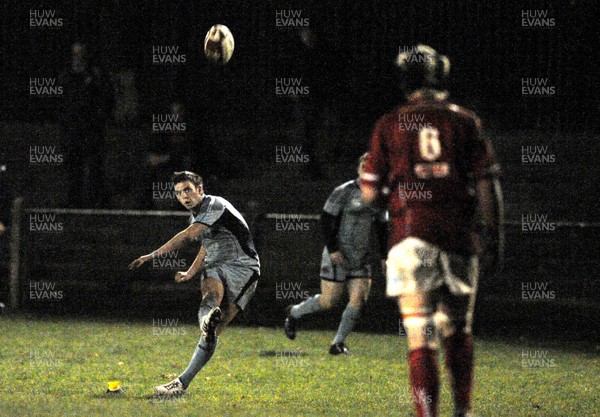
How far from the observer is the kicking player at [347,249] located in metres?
12.4

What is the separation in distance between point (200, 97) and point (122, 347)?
22.2 feet

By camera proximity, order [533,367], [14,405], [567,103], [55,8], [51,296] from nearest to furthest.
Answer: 1. [14,405]
2. [533,367]
3. [51,296]
4. [567,103]
5. [55,8]

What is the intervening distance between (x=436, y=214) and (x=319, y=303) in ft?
22.3

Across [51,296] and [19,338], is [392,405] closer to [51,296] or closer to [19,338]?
[19,338]

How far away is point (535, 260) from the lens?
622 inches

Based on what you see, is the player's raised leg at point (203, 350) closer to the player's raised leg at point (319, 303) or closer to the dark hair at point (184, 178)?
the dark hair at point (184, 178)

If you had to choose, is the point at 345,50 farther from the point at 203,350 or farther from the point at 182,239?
the point at 203,350

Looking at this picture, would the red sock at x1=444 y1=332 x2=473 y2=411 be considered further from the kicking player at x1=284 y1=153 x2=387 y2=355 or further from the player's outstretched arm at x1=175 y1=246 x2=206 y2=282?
the kicking player at x1=284 y1=153 x2=387 y2=355

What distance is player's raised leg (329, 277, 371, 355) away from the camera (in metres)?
12.4

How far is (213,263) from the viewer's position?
32.1ft

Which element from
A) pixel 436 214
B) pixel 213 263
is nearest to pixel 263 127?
pixel 213 263

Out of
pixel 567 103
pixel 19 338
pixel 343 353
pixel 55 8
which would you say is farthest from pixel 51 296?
pixel 567 103

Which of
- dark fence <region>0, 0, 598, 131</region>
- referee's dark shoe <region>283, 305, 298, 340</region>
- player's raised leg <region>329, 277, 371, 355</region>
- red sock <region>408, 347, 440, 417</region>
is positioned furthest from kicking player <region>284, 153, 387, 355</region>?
dark fence <region>0, 0, 598, 131</region>

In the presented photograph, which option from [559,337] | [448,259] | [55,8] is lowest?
[559,337]
